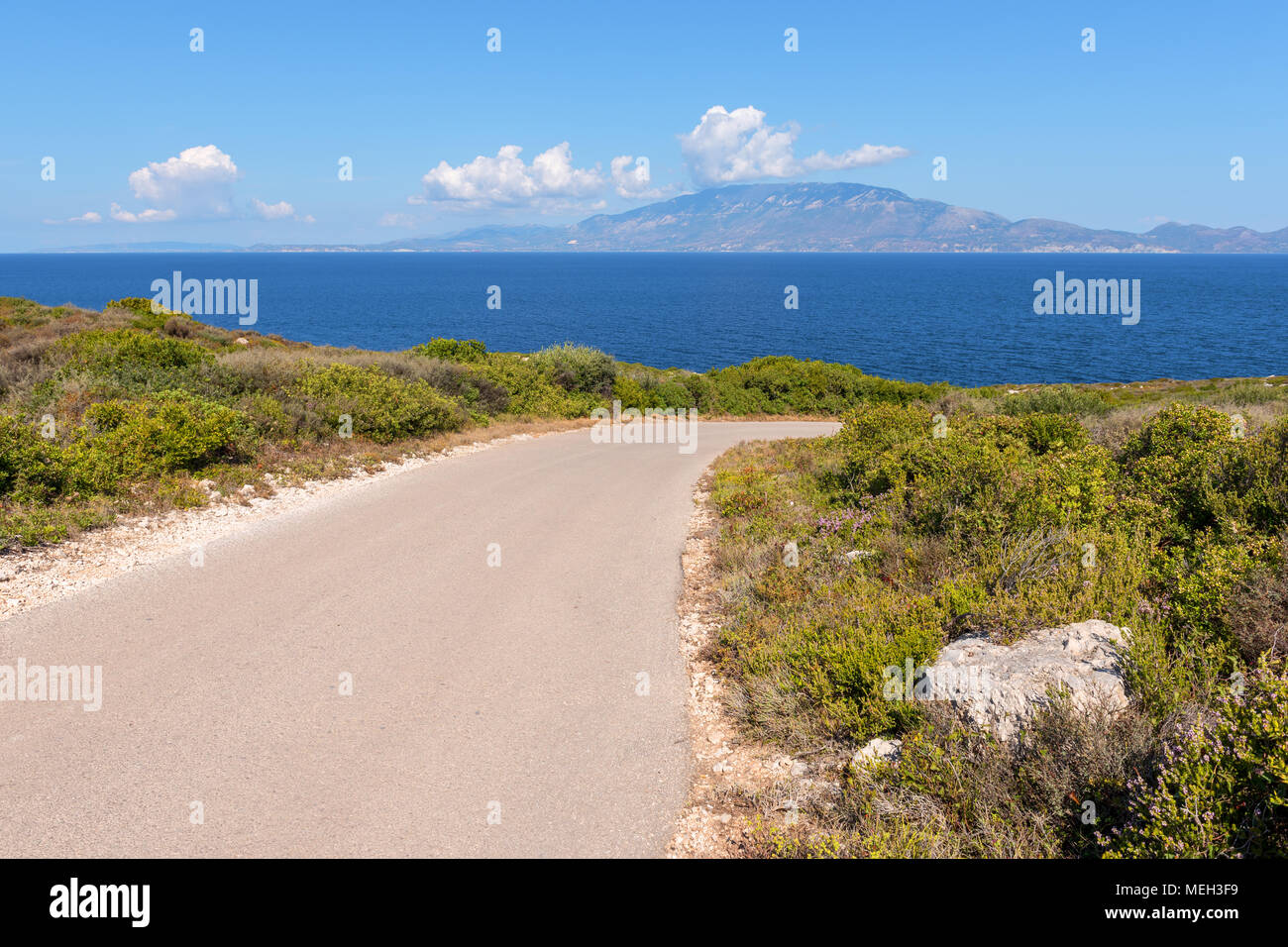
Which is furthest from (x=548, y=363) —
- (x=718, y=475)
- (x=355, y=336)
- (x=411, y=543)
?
(x=355, y=336)

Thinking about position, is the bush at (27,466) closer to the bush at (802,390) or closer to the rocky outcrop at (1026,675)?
the rocky outcrop at (1026,675)

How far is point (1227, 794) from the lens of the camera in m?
3.31

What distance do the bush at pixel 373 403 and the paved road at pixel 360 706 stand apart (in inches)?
278

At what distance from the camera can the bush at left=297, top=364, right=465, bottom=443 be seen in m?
17.3

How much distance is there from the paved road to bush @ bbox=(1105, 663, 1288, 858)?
2706 millimetres

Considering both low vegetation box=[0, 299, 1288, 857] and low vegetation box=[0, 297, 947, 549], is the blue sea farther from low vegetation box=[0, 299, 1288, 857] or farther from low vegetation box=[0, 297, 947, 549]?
low vegetation box=[0, 299, 1288, 857]

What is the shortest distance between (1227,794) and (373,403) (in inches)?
703

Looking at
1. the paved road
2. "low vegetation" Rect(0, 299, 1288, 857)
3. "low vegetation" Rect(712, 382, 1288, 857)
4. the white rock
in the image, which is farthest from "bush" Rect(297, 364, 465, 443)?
the white rock

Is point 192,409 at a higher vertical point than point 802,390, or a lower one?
lower

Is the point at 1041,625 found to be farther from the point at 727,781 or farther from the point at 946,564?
the point at 727,781

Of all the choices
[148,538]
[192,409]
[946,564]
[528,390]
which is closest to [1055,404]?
[946,564]

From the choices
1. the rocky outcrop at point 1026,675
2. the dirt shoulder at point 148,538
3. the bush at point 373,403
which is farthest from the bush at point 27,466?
the rocky outcrop at point 1026,675

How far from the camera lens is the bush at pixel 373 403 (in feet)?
56.7
